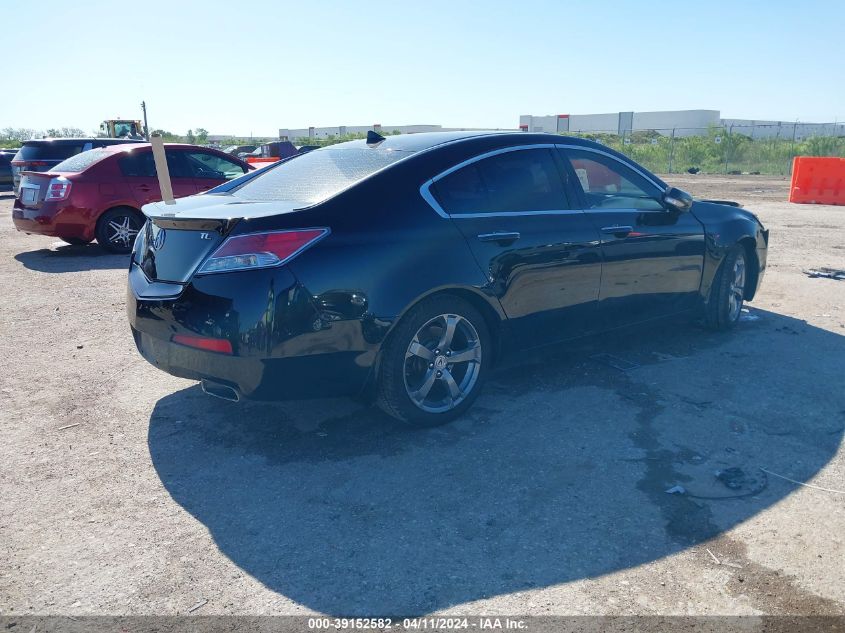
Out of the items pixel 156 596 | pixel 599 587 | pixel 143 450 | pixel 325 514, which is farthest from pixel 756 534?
pixel 143 450

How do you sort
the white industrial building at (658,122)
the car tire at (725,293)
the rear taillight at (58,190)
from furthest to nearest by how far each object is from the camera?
the white industrial building at (658,122) < the rear taillight at (58,190) < the car tire at (725,293)

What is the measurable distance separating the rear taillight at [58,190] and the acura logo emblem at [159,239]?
7.02m

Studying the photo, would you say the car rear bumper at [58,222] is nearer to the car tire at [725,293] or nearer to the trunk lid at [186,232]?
the trunk lid at [186,232]

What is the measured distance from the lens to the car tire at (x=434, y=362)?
4043mm

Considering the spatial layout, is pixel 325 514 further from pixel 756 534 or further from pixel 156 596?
pixel 756 534

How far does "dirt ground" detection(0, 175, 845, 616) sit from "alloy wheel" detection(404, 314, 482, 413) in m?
0.20

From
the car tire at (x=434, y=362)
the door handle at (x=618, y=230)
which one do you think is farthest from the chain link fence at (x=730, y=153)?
the car tire at (x=434, y=362)

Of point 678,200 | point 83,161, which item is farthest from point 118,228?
point 678,200

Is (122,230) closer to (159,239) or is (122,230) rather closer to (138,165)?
(138,165)

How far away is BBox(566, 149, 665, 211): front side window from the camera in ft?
16.7

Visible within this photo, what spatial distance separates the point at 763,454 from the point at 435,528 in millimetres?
1944

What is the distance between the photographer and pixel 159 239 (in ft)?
13.5

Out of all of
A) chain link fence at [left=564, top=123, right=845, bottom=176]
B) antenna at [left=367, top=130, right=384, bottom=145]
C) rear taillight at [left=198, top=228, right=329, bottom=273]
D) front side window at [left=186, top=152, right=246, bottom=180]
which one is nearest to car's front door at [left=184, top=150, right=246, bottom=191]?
front side window at [left=186, top=152, right=246, bottom=180]

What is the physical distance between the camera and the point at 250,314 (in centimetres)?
361
